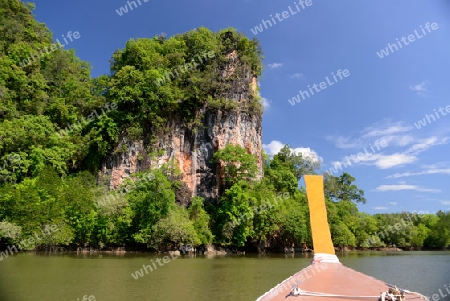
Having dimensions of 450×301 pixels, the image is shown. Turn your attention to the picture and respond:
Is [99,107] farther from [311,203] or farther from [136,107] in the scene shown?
[311,203]

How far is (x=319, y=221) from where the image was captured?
6.64 m

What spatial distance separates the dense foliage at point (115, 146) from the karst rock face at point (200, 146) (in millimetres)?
836

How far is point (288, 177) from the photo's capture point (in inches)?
1747

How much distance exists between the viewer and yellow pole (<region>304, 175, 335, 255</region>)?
6656 millimetres

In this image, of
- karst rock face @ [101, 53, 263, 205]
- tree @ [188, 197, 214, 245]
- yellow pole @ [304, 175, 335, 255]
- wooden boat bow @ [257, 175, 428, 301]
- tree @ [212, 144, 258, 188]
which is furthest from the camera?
tree @ [212, 144, 258, 188]

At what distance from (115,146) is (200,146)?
9235 mm

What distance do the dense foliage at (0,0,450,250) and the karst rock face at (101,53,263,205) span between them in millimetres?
836

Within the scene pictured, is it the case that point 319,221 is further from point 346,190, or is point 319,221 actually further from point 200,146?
point 346,190


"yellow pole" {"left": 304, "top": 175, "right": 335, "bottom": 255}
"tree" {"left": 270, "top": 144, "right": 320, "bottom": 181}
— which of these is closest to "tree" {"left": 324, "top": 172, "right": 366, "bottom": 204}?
"tree" {"left": 270, "top": 144, "right": 320, "bottom": 181}

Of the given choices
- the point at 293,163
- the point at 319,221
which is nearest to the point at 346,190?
the point at 293,163

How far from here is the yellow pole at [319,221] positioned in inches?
262

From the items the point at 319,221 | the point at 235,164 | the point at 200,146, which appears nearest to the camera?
the point at 319,221

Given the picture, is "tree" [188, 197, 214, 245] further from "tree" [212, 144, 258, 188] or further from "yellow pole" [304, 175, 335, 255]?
"yellow pole" [304, 175, 335, 255]

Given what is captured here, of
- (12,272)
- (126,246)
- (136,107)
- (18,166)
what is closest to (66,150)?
(18,166)
